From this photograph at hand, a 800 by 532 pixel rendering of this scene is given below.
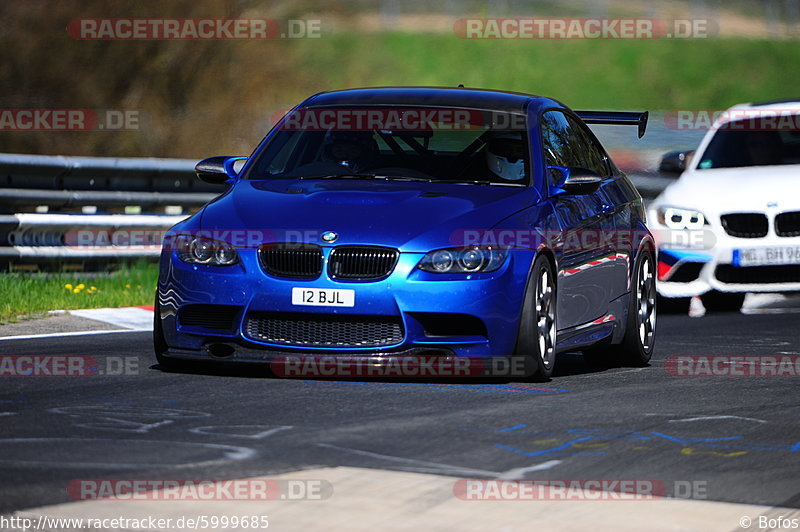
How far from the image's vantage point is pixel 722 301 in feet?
52.2

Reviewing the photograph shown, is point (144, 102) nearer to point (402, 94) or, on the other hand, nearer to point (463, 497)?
point (402, 94)

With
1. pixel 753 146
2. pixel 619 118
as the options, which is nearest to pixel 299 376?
pixel 619 118

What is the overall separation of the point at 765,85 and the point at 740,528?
162ft

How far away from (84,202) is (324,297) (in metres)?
6.88

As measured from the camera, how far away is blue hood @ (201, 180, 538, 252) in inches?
346

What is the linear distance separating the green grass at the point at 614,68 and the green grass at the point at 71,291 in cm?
3492

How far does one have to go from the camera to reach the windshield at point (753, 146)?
15656 millimetres

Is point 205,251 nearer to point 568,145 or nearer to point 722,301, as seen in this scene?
point 568,145

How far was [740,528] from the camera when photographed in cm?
566

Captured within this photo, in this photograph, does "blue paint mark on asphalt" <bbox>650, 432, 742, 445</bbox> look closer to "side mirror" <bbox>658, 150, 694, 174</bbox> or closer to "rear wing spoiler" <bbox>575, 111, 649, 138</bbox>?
"rear wing spoiler" <bbox>575, 111, 649, 138</bbox>

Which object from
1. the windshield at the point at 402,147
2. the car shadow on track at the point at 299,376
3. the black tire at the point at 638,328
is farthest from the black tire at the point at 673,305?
the car shadow on track at the point at 299,376

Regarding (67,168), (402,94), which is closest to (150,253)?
(67,168)

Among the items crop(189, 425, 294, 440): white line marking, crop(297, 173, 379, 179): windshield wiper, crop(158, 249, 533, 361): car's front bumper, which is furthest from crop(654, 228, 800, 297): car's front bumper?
crop(189, 425, 294, 440): white line marking

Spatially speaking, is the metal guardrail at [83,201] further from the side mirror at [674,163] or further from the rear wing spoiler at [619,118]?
the rear wing spoiler at [619,118]
